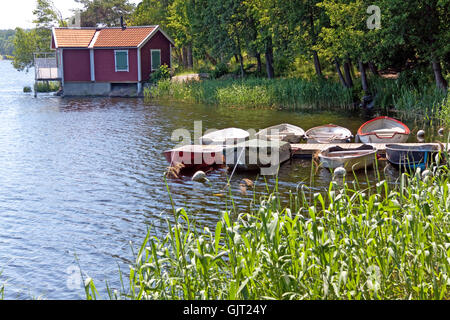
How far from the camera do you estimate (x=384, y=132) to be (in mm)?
19000

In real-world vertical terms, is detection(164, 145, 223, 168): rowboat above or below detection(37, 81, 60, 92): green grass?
below

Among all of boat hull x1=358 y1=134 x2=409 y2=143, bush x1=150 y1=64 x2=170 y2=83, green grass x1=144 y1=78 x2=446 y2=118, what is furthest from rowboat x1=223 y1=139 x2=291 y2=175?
bush x1=150 y1=64 x2=170 y2=83

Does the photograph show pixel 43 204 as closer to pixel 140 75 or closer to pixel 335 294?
pixel 335 294

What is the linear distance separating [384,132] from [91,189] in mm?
9976

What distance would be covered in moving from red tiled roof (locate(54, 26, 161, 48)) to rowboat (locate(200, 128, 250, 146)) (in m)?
26.1

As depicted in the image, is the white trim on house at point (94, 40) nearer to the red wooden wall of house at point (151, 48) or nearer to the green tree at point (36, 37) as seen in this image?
the red wooden wall of house at point (151, 48)

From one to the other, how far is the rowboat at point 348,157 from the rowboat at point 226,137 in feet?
10.2

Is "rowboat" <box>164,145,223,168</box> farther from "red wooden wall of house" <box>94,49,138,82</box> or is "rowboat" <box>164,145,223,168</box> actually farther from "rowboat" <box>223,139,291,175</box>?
"red wooden wall of house" <box>94,49,138,82</box>

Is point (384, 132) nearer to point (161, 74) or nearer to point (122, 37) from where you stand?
point (161, 74)

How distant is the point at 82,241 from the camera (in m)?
10.2

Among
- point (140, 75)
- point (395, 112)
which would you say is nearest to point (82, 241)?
point (395, 112)

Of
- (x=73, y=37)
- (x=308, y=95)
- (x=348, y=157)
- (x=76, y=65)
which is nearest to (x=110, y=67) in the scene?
(x=76, y=65)

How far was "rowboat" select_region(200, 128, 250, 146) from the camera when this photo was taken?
18016 millimetres

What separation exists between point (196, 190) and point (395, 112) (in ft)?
52.9
